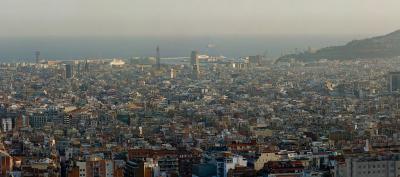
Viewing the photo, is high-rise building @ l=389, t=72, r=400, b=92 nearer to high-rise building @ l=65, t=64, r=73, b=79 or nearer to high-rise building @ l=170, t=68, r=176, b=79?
high-rise building @ l=170, t=68, r=176, b=79

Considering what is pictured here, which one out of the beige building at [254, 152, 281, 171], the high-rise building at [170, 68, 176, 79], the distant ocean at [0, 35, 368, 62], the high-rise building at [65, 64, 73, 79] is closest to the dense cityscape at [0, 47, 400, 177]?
the beige building at [254, 152, 281, 171]

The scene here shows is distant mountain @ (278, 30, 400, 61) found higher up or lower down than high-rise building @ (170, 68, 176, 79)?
higher up

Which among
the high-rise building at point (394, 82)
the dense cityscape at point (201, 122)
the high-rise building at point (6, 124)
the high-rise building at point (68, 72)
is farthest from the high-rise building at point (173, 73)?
the high-rise building at point (6, 124)

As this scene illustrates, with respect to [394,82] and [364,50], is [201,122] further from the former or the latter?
[364,50]

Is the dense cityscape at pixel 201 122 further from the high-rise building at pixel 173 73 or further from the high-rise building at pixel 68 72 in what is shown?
the high-rise building at pixel 173 73

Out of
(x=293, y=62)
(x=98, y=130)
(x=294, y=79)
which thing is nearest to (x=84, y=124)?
(x=98, y=130)

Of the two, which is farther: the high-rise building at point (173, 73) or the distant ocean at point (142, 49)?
the distant ocean at point (142, 49)
